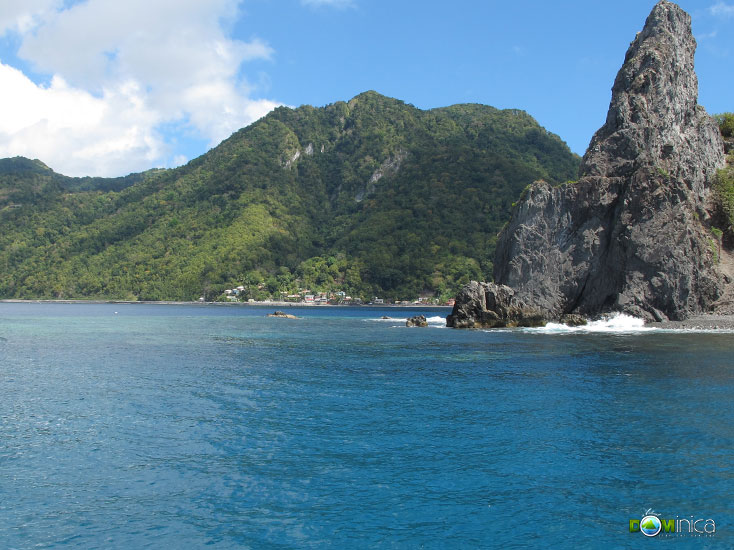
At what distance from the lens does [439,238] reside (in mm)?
188375

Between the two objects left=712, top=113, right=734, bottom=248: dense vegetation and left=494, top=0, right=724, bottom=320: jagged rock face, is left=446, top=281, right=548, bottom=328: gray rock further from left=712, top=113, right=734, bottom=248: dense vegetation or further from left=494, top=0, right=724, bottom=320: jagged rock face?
left=712, top=113, right=734, bottom=248: dense vegetation

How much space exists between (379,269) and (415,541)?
177 m

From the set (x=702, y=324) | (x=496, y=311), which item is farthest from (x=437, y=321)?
(x=702, y=324)

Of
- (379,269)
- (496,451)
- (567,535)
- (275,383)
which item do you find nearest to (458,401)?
(496,451)

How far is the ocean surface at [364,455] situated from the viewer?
1378 centimetres

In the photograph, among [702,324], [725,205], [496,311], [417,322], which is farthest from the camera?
[417,322]

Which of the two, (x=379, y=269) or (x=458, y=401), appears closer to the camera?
(x=458, y=401)

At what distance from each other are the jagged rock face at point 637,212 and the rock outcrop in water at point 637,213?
14 centimetres

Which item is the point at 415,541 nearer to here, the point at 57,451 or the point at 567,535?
the point at 567,535

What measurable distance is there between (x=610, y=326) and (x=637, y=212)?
1529 cm

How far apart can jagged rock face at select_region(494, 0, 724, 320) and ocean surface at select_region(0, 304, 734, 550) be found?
3739 centimetres

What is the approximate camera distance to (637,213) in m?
73.8

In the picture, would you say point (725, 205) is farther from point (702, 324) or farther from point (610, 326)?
point (610, 326)

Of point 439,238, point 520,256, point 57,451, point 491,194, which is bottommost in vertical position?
point 57,451
